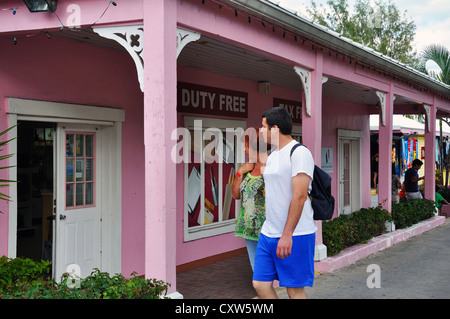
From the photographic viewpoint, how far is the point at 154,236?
4516 millimetres

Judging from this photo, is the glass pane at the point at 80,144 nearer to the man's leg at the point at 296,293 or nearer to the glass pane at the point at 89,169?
the glass pane at the point at 89,169

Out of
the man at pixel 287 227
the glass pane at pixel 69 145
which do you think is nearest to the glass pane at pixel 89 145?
the glass pane at pixel 69 145

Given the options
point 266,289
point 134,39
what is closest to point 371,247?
point 266,289

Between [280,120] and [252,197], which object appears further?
[252,197]

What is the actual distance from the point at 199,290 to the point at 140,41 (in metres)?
3.48

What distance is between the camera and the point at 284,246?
3650 mm

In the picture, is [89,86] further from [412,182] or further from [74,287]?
[412,182]

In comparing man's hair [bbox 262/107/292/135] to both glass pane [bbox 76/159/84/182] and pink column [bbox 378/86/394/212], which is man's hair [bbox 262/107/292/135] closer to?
glass pane [bbox 76/159/84/182]

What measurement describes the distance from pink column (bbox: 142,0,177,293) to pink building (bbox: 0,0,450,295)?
12mm

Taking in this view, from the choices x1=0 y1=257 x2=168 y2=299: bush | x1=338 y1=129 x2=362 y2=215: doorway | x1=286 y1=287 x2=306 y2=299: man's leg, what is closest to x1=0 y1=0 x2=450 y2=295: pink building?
x1=0 y1=257 x2=168 y2=299: bush

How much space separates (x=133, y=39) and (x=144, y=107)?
2.11 feet

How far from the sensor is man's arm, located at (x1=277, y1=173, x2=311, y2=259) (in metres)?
3.64

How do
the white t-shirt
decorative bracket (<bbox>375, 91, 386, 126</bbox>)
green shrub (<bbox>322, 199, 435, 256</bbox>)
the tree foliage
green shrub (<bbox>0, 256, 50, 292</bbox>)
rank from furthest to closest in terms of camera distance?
the tree foliage
decorative bracket (<bbox>375, 91, 386, 126</bbox>)
green shrub (<bbox>322, 199, 435, 256</bbox>)
green shrub (<bbox>0, 256, 50, 292</bbox>)
the white t-shirt
